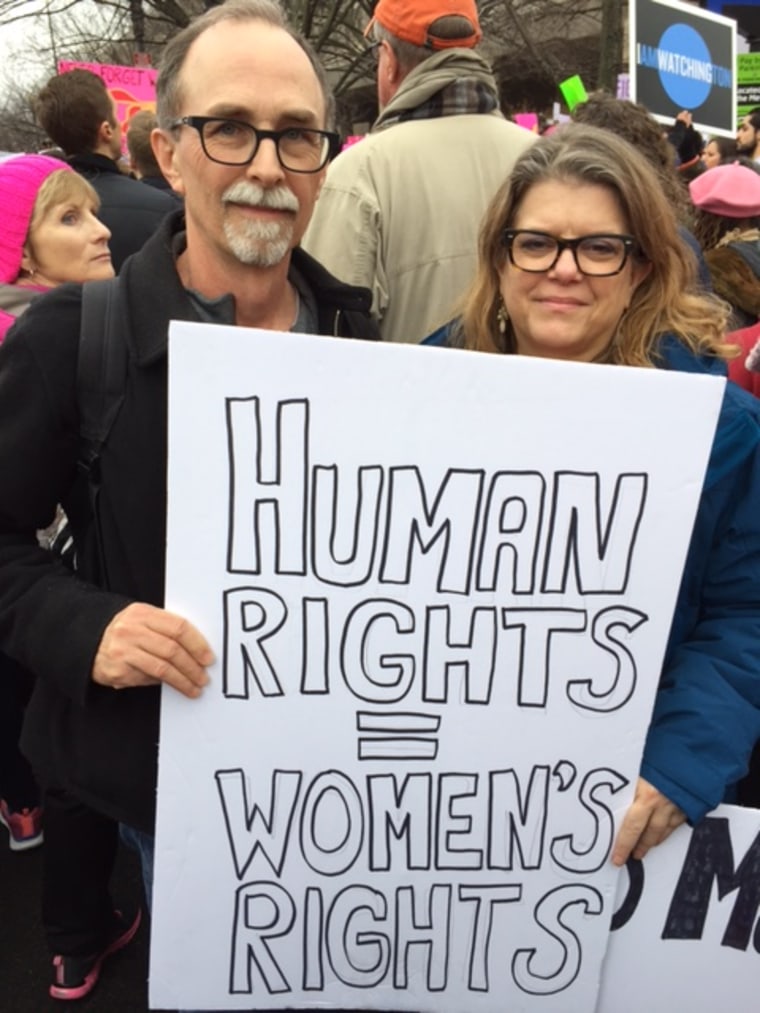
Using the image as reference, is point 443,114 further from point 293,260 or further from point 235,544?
point 235,544

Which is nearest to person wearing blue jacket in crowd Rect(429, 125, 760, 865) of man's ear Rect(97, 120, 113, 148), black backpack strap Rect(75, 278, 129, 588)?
black backpack strap Rect(75, 278, 129, 588)

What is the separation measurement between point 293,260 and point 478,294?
12.3 inches

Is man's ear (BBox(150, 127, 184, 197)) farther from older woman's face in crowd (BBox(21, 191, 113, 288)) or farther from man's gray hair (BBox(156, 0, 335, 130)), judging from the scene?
older woman's face in crowd (BBox(21, 191, 113, 288))

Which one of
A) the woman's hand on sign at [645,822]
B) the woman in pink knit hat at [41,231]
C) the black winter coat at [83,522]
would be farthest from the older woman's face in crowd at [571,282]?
the woman in pink knit hat at [41,231]

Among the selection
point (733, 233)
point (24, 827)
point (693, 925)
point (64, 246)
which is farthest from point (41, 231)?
point (693, 925)

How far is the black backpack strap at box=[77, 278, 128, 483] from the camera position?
4.12 ft

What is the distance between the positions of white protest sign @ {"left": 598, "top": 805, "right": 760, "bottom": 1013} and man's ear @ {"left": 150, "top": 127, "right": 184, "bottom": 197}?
1204 millimetres

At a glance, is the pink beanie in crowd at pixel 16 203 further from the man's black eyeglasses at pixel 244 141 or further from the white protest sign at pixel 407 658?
the white protest sign at pixel 407 658

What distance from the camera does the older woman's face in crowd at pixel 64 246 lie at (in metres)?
2.51

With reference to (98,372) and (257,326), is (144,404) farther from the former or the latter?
(257,326)

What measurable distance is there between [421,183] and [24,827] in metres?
1.98

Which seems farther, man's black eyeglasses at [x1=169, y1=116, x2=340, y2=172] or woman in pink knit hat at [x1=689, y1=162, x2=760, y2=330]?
woman in pink knit hat at [x1=689, y1=162, x2=760, y2=330]

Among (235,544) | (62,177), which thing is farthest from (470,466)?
(62,177)

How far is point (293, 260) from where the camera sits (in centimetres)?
157
